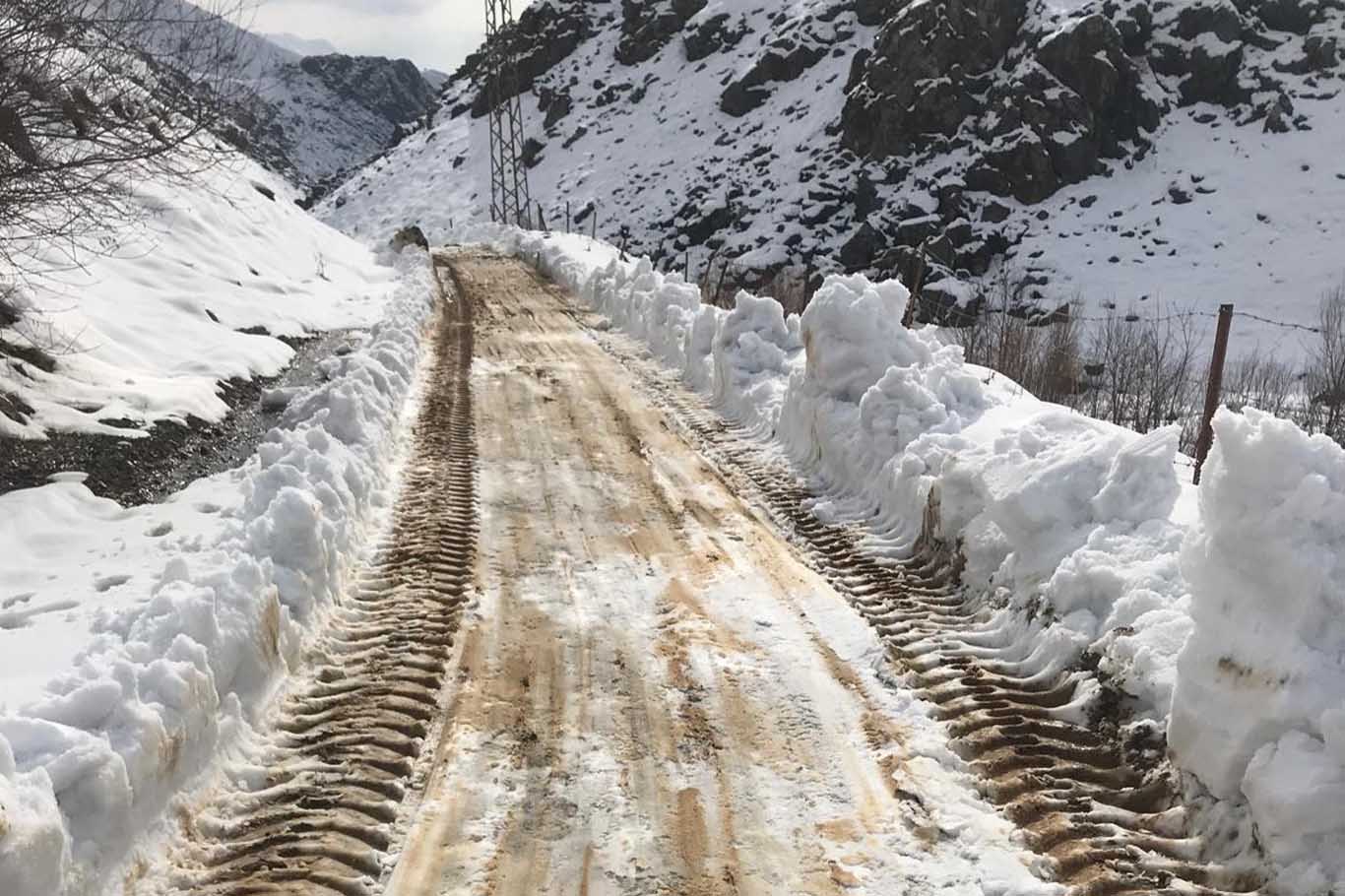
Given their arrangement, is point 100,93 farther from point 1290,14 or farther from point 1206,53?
point 1290,14

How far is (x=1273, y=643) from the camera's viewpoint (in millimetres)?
3557

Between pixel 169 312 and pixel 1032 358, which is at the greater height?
pixel 1032 358

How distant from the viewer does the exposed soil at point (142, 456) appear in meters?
7.42

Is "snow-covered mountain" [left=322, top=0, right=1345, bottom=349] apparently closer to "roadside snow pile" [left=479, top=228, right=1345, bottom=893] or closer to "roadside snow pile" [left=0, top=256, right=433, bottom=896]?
"roadside snow pile" [left=479, top=228, right=1345, bottom=893]

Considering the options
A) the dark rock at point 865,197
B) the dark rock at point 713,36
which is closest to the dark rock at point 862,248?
the dark rock at point 865,197

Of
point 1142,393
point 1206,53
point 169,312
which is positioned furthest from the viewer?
point 1206,53

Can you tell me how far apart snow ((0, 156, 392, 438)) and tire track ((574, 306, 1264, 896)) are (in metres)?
6.42

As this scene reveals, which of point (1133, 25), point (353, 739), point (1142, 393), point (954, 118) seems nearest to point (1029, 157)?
point (954, 118)

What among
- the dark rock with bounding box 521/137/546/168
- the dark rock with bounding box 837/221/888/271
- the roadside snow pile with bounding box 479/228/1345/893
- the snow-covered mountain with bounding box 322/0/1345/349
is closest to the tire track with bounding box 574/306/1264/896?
the roadside snow pile with bounding box 479/228/1345/893

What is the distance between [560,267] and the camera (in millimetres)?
24391

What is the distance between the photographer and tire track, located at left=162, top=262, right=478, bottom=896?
11.4ft

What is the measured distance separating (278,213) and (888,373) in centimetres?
2120

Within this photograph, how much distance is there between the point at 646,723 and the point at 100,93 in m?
6.21

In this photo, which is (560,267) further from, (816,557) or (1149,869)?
(1149,869)
